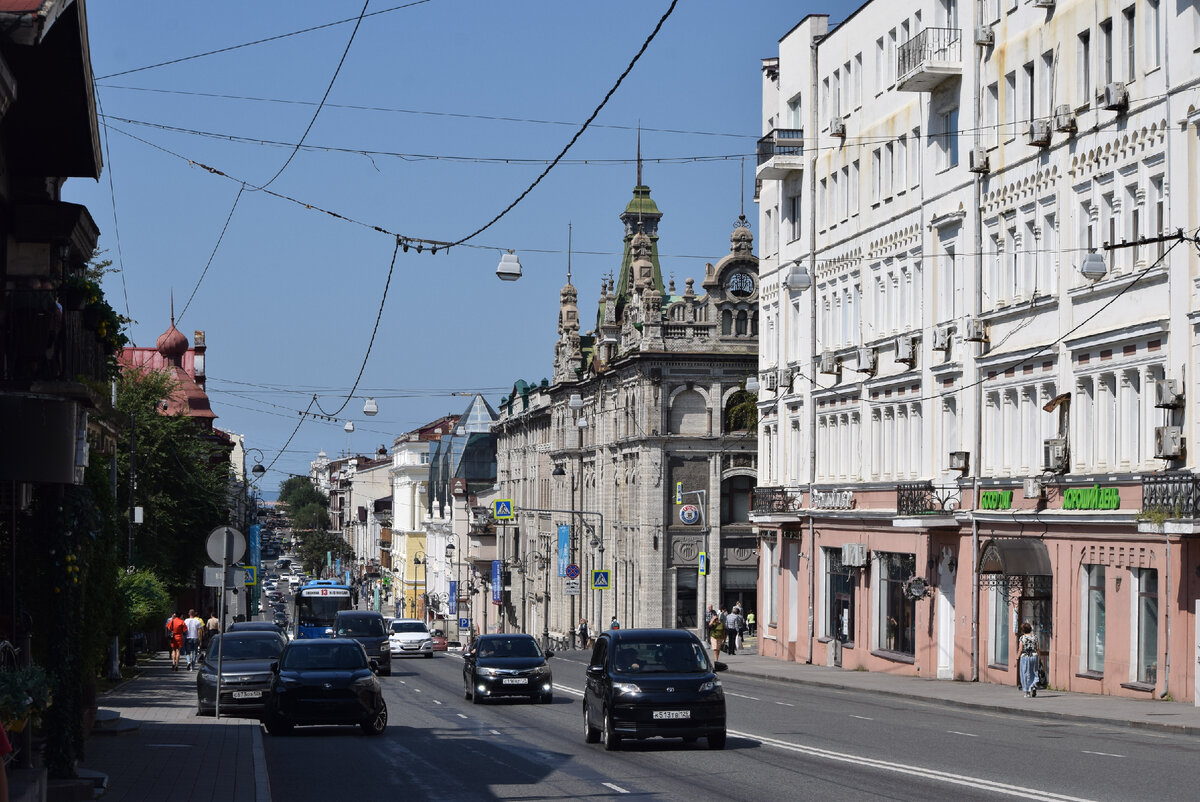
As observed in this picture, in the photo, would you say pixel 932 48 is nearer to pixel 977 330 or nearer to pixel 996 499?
pixel 977 330

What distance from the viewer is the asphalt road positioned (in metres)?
17.0

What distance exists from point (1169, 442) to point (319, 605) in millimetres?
41592

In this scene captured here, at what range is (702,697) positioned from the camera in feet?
72.1

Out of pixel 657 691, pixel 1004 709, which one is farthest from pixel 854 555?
pixel 657 691

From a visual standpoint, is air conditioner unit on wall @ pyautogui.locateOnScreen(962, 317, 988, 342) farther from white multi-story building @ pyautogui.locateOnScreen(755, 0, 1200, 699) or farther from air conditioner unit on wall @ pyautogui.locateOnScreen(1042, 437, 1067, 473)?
air conditioner unit on wall @ pyautogui.locateOnScreen(1042, 437, 1067, 473)

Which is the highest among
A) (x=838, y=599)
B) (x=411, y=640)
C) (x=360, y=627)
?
(x=838, y=599)

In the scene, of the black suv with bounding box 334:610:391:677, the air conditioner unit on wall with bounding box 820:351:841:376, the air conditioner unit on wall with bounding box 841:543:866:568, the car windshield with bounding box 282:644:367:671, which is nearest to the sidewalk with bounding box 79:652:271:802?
the car windshield with bounding box 282:644:367:671

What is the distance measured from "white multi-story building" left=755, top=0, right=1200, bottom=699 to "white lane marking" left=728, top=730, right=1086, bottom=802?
30.5 feet

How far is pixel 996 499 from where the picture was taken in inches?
1544

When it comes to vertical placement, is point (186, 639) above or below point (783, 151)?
below

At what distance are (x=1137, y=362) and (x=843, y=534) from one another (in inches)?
706

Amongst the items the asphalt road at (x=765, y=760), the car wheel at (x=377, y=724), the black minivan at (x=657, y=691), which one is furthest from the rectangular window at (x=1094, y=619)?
the car wheel at (x=377, y=724)

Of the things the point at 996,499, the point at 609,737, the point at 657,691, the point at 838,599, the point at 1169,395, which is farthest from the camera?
the point at 838,599

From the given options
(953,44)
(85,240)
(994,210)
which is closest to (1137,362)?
(994,210)
